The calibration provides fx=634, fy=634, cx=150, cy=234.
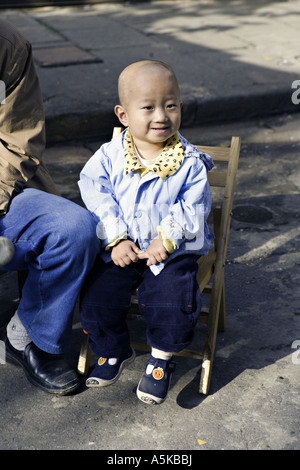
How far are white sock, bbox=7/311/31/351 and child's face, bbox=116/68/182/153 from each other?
99 cm

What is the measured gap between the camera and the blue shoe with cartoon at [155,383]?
252 centimetres

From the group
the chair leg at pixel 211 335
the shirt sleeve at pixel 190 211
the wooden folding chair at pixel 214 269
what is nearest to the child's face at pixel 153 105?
the shirt sleeve at pixel 190 211

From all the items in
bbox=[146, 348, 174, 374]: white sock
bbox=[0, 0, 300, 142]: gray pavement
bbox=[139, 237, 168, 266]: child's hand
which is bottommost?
bbox=[0, 0, 300, 142]: gray pavement

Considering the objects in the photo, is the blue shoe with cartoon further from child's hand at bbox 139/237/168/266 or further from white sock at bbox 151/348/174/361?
child's hand at bbox 139/237/168/266

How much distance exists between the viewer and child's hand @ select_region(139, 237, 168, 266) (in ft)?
8.14

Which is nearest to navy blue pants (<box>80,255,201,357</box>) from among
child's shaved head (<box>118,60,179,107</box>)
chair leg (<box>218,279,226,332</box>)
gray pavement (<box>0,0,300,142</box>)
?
chair leg (<box>218,279,226,332</box>)

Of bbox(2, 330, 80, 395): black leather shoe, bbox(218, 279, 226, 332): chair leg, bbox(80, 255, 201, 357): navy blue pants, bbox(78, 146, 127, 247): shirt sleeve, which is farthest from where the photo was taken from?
bbox(218, 279, 226, 332): chair leg

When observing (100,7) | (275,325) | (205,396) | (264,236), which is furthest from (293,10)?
(205,396)

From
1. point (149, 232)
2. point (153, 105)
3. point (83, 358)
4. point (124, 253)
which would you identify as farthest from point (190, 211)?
point (83, 358)

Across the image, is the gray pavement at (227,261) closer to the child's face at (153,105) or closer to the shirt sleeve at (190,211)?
the shirt sleeve at (190,211)

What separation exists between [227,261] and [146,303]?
1.34 metres

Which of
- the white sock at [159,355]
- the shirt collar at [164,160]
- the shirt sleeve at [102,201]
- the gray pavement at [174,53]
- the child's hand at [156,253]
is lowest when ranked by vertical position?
the gray pavement at [174,53]

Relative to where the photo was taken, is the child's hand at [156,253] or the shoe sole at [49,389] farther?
the shoe sole at [49,389]

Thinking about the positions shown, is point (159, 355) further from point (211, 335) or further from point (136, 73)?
point (136, 73)
